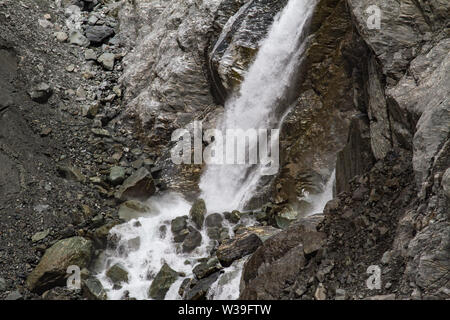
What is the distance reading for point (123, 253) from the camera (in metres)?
14.7

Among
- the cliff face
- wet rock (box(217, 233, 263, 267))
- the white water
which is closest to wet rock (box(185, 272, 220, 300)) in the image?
wet rock (box(217, 233, 263, 267))

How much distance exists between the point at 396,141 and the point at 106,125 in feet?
41.1

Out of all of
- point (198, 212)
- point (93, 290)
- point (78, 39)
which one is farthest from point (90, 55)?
point (93, 290)

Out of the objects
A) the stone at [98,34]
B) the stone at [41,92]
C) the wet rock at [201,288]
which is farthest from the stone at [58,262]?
the stone at [98,34]

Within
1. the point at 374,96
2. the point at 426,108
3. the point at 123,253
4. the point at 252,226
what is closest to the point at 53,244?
the point at 123,253

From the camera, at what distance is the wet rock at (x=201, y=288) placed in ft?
37.9

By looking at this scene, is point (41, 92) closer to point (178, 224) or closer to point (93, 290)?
point (178, 224)

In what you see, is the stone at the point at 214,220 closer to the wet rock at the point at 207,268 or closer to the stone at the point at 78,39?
the wet rock at the point at 207,268

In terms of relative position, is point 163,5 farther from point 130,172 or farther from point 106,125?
point 130,172

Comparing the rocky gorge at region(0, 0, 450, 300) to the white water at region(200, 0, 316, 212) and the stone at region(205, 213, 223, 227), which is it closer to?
the stone at region(205, 213, 223, 227)

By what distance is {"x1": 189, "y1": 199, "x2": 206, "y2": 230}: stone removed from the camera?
15156 millimetres

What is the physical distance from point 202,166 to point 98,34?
9863 millimetres

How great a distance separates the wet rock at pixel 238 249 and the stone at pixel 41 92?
10.4m

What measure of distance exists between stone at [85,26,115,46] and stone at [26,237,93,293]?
11.7 metres
